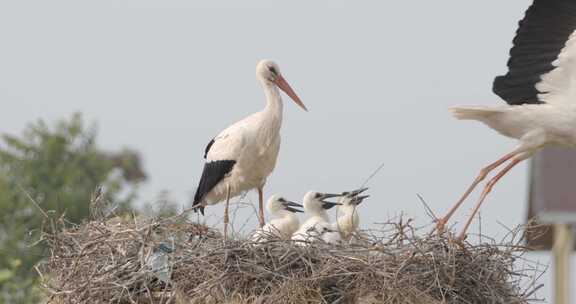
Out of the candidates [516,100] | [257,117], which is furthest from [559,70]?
[257,117]

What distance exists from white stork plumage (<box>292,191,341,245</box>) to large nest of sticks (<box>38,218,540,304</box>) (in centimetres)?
28

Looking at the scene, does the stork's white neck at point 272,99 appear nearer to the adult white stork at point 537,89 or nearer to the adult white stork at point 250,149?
the adult white stork at point 250,149

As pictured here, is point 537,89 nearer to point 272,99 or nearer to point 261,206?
point 272,99

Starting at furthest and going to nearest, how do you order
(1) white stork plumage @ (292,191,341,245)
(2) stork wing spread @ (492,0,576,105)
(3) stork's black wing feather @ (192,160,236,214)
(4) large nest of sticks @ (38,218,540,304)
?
1. (3) stork's black wing feather @ (192,160,236,214)
2. (2) stork wing spread @ (492,0,576,105)
3. (1) white stork plumage @ (292,191,341,245)
4. (4) large nest of sticks @ (38,218,540,304)

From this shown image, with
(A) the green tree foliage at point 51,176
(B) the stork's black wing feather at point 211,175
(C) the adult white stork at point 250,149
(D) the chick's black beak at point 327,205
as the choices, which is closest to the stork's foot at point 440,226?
(D) the chick's black beak at point 327,205

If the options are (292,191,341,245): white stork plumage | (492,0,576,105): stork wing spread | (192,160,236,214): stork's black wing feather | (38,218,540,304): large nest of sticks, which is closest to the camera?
(38,218,540,304): large nest of sticks

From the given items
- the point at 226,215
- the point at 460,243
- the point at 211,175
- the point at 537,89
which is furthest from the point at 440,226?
the point at 211,175

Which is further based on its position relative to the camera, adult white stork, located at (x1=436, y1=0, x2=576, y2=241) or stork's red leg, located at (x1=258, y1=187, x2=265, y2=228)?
stork's red leg, located at (x1=258, y1=187, x2=265, y2=228)

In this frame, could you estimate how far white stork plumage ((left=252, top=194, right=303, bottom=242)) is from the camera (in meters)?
9.42

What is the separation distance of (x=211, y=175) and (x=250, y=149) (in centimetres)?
50

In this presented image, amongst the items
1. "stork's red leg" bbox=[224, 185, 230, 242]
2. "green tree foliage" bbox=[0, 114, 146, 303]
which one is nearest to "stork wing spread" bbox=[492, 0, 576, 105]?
"stork's red leg" bbox=[224, 185, 230, 242]

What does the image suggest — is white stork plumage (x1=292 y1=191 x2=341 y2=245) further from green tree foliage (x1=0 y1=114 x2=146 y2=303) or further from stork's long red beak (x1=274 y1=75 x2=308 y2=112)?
green tree foliage (x1=0 y1=114 x2=146 y2=303)

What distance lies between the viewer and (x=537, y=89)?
9484 mm

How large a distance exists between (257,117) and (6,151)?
53.9 ft
